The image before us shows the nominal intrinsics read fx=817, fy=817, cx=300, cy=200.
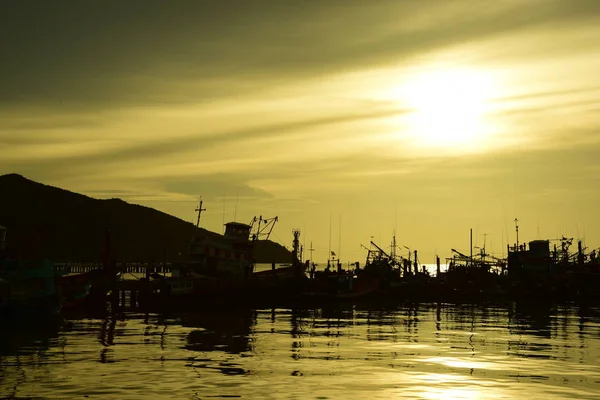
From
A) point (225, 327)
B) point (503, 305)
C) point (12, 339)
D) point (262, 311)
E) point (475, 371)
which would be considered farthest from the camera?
point (503, 305)

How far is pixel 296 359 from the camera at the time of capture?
43.8 m

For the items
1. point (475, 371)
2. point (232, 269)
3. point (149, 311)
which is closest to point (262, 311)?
point (149, 311)

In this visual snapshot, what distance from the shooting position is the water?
3347 cm

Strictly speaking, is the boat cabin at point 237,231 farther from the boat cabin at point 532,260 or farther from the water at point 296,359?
the boat cabin at point 532,260

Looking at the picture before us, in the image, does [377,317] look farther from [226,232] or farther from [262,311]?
[226,232]

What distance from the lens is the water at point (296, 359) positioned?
3347 cm

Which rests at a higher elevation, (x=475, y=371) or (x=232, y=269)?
(x=232, y=269)

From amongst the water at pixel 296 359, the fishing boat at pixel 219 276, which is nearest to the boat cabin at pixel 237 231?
the fishing boat at pixel 219 276

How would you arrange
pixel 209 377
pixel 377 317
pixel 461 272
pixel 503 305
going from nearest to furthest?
1. pixel 209 377
2. pixel 377 317
3. pixel 503 305
4. pixel 461 272

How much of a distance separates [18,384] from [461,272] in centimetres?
10152

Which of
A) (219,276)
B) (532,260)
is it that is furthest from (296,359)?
(532,260)

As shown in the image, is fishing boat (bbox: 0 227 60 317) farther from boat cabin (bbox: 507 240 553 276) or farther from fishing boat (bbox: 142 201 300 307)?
boat cabin (bbox: 507 240 553 276)

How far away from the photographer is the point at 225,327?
209 feet

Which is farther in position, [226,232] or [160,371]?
[226,232]
